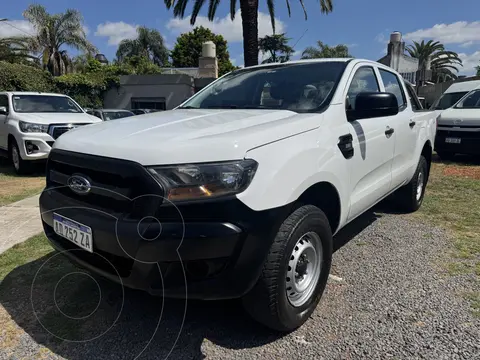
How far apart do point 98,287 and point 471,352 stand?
2.54 meters

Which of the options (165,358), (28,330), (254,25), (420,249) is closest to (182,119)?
(165,358)

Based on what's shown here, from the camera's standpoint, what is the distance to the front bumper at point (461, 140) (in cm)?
891

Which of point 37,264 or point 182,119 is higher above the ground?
point 182,119

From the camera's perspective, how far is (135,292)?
296 centimetres

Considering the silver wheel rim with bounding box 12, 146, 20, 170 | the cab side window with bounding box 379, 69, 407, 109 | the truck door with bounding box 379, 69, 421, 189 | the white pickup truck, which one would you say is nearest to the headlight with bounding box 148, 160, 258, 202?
the white pickup truck

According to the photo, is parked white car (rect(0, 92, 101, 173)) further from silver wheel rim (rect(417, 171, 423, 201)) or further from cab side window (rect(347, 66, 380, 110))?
silver wheel rim (rect(417, 171, 423, 201))

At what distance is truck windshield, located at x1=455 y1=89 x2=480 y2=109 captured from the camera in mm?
9920

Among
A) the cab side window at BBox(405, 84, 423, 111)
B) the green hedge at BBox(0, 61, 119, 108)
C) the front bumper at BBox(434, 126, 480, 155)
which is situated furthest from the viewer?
the green hedge at BBox(0, 61, 119, 108)

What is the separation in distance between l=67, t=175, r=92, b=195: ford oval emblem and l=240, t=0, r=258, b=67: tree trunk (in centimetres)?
1112

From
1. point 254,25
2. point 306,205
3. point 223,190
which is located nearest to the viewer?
point 223,190

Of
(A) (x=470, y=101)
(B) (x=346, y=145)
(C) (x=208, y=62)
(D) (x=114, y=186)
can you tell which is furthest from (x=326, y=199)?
(C) (x=208, y=62)

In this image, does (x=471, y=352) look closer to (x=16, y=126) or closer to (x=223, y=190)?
(x=223, y=190)

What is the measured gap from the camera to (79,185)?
2295mm

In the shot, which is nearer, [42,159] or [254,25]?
[42,159]
